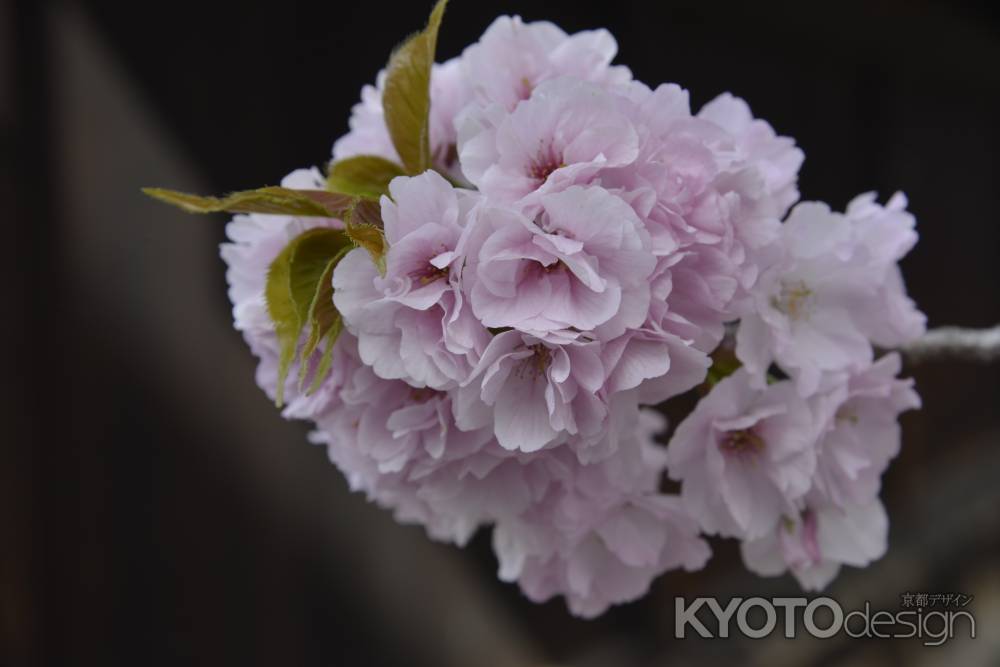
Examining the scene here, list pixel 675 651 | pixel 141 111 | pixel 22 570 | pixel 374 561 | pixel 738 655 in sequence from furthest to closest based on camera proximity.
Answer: pixel 738 655 < pixel 675 651 < pixel 374 561 < pixel 141 111 < pixel 22 570

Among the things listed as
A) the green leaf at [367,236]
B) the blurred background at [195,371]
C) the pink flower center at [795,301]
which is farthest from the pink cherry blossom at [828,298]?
the blurred background at [195,371]

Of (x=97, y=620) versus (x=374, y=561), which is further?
(x=374, y=561)

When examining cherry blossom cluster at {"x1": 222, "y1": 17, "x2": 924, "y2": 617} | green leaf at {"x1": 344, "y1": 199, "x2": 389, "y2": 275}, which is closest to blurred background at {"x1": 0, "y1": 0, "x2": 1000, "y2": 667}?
cherry blossom cluster at {"x1": 222, "y1": 17, "x2": 924, "y2": 617}

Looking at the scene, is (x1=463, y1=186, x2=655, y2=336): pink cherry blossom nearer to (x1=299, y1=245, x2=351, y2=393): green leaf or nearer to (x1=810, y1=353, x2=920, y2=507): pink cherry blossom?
(x1=299, y1=245, x2=351, y2=393): green leaf

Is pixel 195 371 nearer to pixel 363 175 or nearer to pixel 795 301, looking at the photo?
pixel 363 175

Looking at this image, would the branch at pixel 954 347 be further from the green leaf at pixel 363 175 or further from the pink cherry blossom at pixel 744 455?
the green leaf at pixel 363 175

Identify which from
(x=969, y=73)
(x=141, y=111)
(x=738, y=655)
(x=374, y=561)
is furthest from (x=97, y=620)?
(x=969, y=73)

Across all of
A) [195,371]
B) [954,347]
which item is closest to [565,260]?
[954,347]

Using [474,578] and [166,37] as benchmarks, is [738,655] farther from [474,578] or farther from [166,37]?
[166,37]
